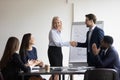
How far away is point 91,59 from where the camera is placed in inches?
173

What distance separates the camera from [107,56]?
393 centimetres

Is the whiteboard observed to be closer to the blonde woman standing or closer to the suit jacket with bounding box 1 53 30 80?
the blonde woman standing

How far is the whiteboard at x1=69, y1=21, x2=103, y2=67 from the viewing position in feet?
17.9

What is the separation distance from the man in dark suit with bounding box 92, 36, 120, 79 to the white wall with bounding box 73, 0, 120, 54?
1.85m

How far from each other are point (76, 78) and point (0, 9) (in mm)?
2243

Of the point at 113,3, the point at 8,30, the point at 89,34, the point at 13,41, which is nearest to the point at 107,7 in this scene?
the point at 113,3

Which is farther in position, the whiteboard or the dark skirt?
the whiteboard

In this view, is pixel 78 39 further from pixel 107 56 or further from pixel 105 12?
pixel 107 56

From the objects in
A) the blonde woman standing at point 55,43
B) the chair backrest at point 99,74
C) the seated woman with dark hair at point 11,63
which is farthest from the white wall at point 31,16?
the chair backrest at point 99,74

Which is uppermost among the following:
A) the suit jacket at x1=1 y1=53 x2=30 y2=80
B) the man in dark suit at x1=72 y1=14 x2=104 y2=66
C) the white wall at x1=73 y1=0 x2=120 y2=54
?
the white wall at x1=73 y1=0 x2=120 y2=54

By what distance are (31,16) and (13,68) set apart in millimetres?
2102

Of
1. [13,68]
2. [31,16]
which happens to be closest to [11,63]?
[13,68]

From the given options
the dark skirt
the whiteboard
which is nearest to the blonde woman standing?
the dark skirt

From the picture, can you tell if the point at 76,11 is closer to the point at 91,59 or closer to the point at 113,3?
the point at 113,3
